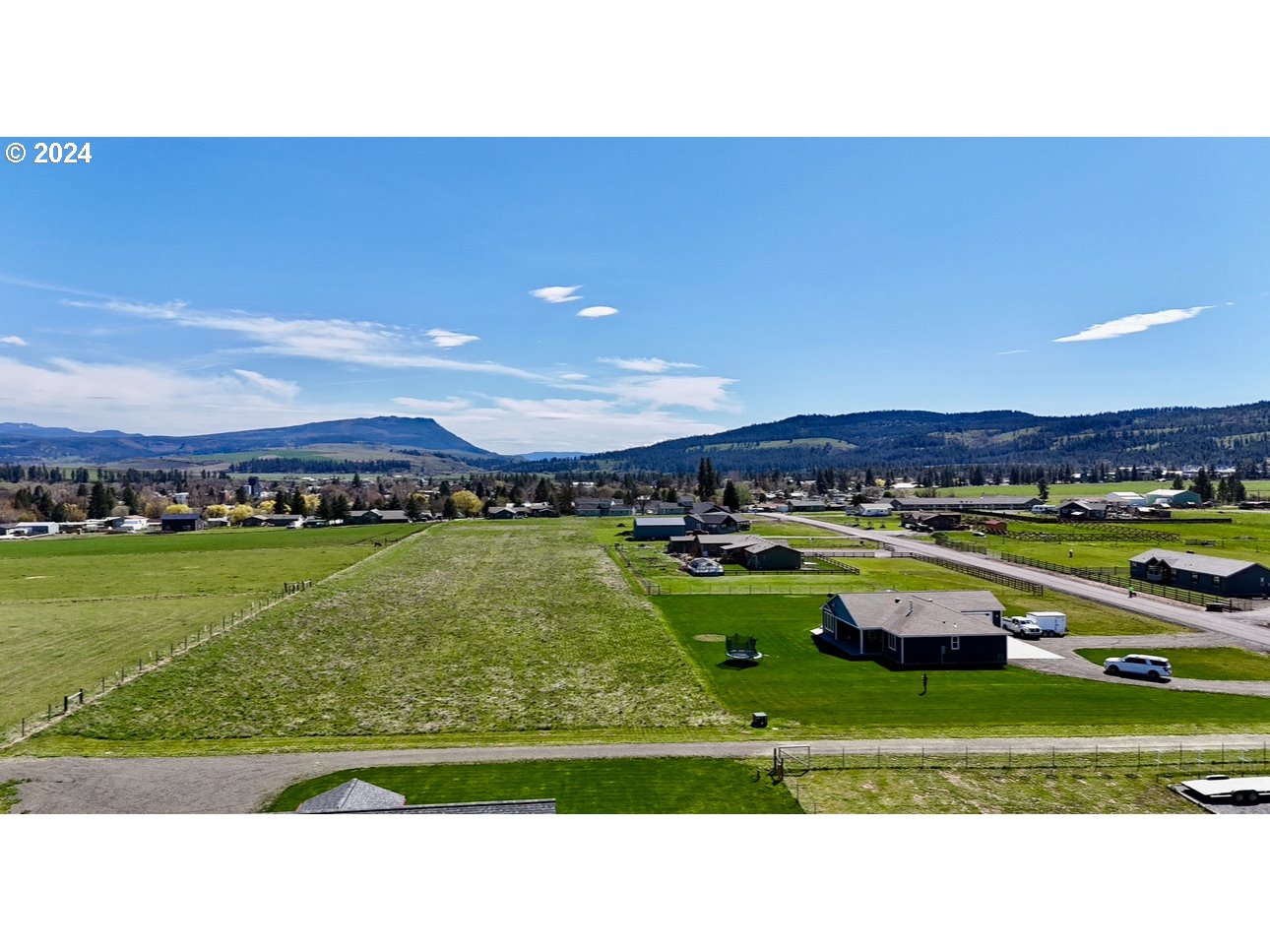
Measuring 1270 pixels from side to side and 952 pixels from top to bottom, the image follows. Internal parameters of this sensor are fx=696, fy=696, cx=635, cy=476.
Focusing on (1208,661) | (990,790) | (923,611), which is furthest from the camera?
(923,611)

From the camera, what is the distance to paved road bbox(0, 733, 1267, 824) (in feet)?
75.0

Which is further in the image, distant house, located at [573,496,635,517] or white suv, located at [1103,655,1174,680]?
distant house, located at [573,496,635,517]

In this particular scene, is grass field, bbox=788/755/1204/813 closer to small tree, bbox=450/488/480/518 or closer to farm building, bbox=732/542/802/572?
farm building, bbox=732/542/802/572

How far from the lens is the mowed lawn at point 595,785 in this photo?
72.8 ft

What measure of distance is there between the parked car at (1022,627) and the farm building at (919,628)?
205cm

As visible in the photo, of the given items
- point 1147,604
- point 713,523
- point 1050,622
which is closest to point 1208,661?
point 1050,622

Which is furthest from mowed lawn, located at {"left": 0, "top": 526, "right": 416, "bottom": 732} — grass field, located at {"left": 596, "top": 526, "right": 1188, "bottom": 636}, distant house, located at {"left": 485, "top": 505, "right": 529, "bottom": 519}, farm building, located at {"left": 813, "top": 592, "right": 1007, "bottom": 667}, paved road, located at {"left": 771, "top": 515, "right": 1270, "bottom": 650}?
paved road, located at {"left": 771, "top": 515, "right": 1270, "bottom": 650}

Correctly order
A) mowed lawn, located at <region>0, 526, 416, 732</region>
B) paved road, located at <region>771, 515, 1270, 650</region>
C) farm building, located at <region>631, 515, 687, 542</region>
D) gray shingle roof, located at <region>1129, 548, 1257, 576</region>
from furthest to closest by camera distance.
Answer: farm building, located at <region>631, 515, 687, 542</region> → gray shingle roof, located at <region>1129, 548, 1257, 576</region> → paved road, located at <region>771, 515, 1270, 650</region> → mowed lawn, located at <region>0, 526, 416, 732</region>

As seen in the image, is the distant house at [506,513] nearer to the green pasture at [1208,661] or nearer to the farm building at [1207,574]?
the farm building at [1207,574]

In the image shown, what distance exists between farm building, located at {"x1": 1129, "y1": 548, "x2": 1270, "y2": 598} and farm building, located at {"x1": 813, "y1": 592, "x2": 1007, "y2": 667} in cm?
2796

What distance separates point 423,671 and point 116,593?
135 ft

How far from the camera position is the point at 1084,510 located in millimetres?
128375

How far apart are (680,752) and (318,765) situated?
13313 millimetres

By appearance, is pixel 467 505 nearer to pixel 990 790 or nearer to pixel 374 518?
pixel 374 518
